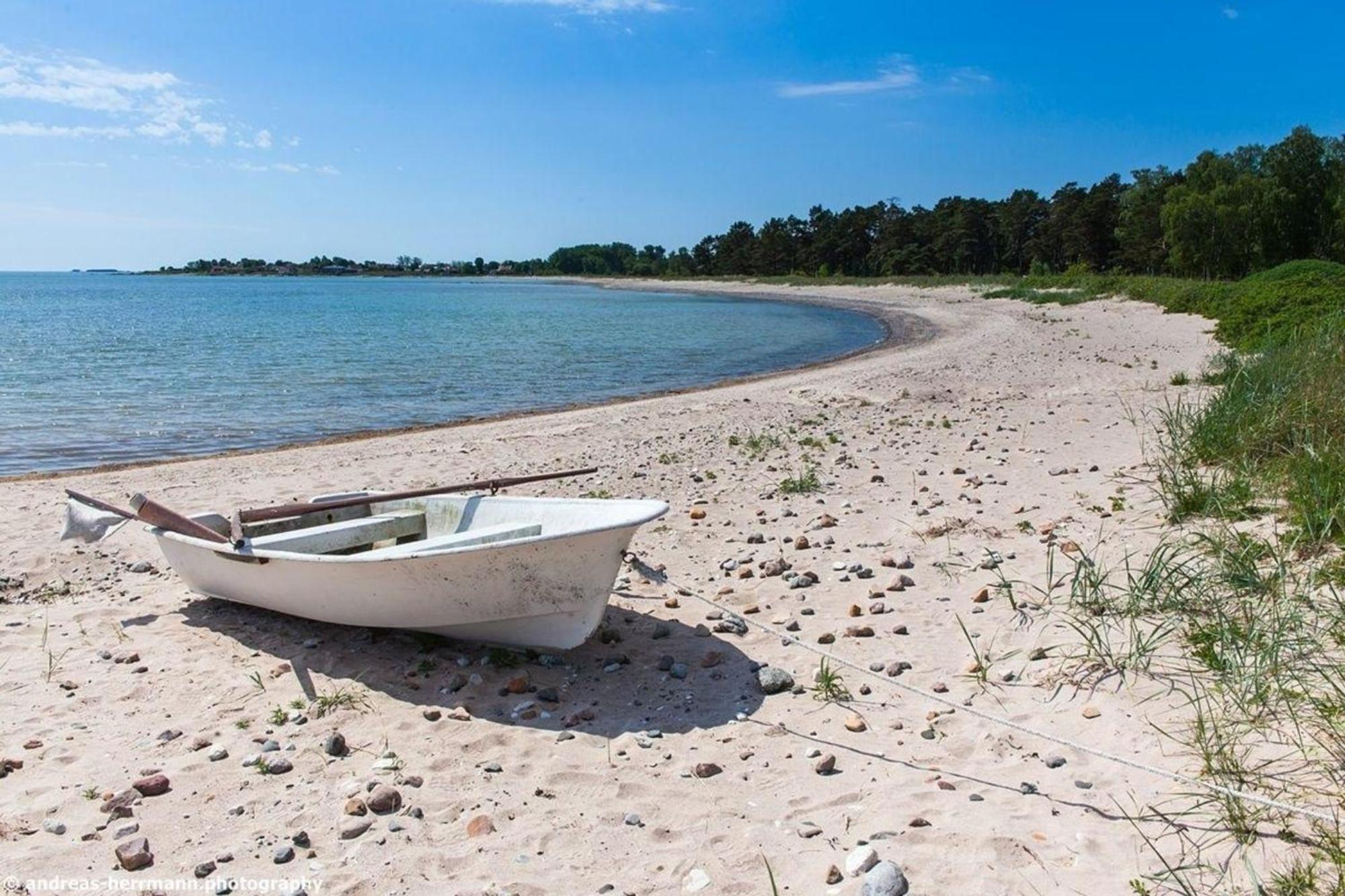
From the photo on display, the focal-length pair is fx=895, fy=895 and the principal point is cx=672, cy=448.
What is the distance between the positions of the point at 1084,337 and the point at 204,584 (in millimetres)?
26590

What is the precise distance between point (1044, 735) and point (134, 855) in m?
3.97

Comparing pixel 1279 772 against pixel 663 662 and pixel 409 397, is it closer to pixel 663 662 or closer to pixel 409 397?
pixel 663 662

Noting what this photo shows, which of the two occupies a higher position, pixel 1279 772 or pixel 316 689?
pixel 1279 772

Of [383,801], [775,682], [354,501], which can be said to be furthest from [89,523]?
[775,682]

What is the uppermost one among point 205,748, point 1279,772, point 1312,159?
point 1312,159

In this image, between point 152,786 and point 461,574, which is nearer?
point 152,786

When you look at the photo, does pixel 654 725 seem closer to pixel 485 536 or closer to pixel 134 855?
pixel 485 536

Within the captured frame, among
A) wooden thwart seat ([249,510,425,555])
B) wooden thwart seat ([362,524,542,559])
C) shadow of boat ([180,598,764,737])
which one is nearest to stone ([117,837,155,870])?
shadow of boat ([180,598,764,737])

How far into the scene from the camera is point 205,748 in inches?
181

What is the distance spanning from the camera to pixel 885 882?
10.7 feet

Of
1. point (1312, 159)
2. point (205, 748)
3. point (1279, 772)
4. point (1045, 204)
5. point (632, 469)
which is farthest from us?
point (1045, 204)

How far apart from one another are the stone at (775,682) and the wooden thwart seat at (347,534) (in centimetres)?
332

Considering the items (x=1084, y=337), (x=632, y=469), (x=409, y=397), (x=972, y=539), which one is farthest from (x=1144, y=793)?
(x=1084, y=337)

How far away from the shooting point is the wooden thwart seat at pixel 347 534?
6.42m
